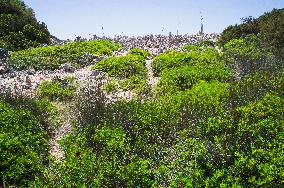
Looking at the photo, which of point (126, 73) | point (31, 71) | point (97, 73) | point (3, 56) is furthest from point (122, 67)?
point (3, 56)

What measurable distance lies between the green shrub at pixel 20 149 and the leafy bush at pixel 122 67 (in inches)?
365

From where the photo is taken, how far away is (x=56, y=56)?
2530 cm

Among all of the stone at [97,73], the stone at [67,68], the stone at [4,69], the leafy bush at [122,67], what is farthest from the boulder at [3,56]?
the stone at [97,73]

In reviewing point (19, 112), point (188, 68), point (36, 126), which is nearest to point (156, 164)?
point (36, 126)

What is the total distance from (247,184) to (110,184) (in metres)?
2.80

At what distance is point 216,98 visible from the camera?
1179 cm

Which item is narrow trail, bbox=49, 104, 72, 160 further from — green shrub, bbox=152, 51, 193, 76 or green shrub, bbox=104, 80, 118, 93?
green shrub, bbox=152, 51, 193, 76

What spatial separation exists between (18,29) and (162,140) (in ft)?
86.8

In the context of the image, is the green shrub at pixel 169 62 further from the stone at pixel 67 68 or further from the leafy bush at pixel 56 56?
the leafy bush at pixel 56 56

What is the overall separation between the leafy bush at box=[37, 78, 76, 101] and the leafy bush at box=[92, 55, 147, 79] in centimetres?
306

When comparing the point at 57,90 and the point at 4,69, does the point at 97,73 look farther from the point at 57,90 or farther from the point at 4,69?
the point at 4,69

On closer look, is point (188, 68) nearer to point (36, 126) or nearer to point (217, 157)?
point (36, 126)

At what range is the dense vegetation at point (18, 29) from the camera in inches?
1174

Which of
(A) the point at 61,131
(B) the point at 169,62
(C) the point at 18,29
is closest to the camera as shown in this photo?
(A) the point at 61,131
